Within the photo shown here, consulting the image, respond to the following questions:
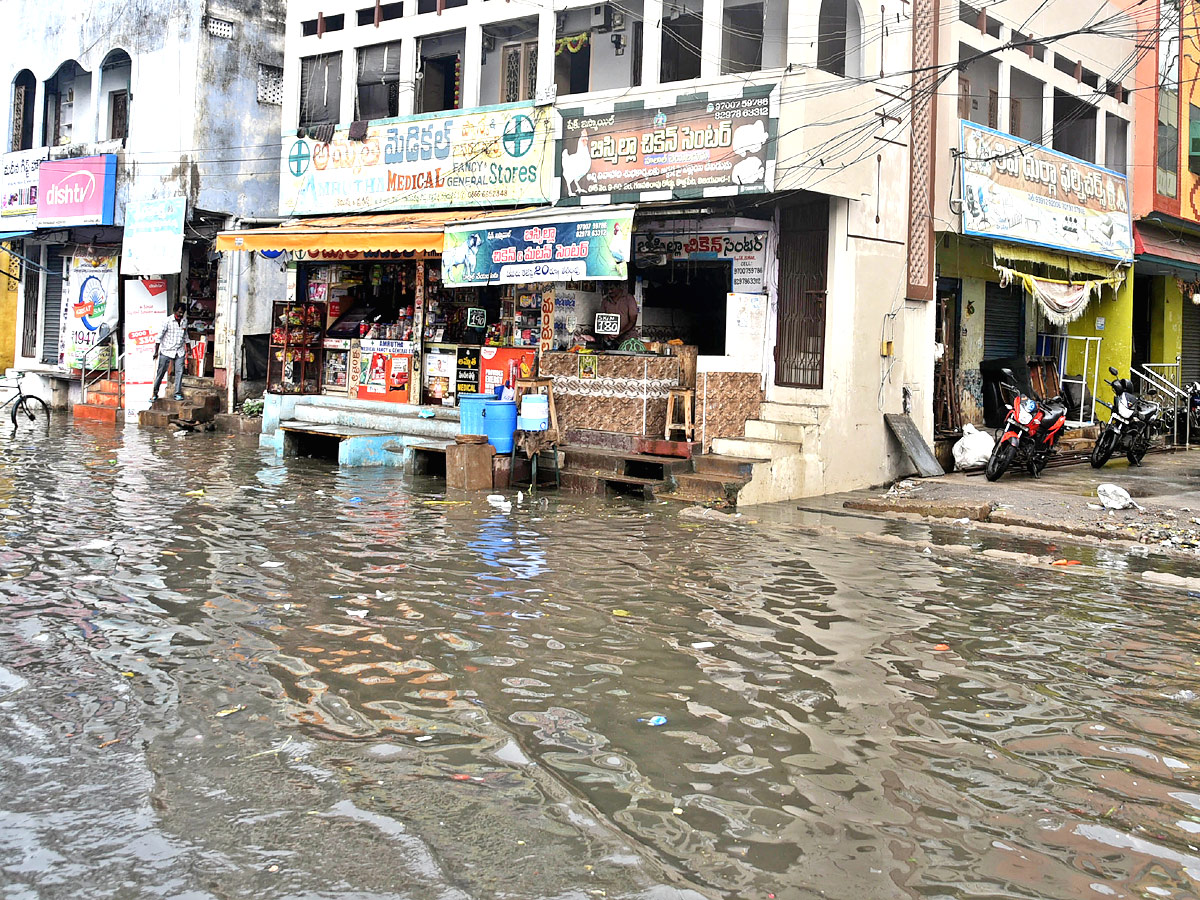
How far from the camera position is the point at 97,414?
23.1m

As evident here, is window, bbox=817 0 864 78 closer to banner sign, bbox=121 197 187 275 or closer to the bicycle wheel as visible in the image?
banner sign, bbox=121 197 187 275

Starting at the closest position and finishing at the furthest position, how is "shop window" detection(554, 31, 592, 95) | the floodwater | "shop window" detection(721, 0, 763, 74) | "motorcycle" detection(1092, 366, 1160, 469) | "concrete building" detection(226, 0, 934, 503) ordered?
1. the floodwater
2. "concrete building" detection(226, 0, 934, 503)
3. "shop window" detection(721, 0, 763, 74)
4. "shop window" detection(554, 31, 592, 95)
5. "motorcycle" detection(1092, 366, 1160, 469)

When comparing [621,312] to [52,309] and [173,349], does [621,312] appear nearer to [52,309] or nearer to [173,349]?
[173,349]

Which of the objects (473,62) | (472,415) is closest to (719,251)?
(472,415)

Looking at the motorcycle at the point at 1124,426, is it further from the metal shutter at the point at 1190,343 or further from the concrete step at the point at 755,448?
the metal shutter at the point at 1190,343

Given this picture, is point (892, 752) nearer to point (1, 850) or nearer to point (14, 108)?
point (1, 850)

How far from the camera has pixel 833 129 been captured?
13.9 meters

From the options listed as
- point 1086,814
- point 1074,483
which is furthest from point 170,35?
point 1086,814

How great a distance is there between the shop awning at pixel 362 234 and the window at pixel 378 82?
68.1 inches

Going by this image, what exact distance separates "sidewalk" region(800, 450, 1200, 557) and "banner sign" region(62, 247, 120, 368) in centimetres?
1714

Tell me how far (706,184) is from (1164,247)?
11657mm

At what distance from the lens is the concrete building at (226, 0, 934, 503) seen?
14031 millimetres

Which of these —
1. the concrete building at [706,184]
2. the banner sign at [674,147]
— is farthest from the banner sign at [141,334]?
the banner sign at [674,147]

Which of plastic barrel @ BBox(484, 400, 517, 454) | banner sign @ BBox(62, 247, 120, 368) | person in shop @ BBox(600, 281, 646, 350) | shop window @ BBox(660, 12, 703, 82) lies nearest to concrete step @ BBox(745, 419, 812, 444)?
person in shop @ BBox(600, 281, 646, 350)
